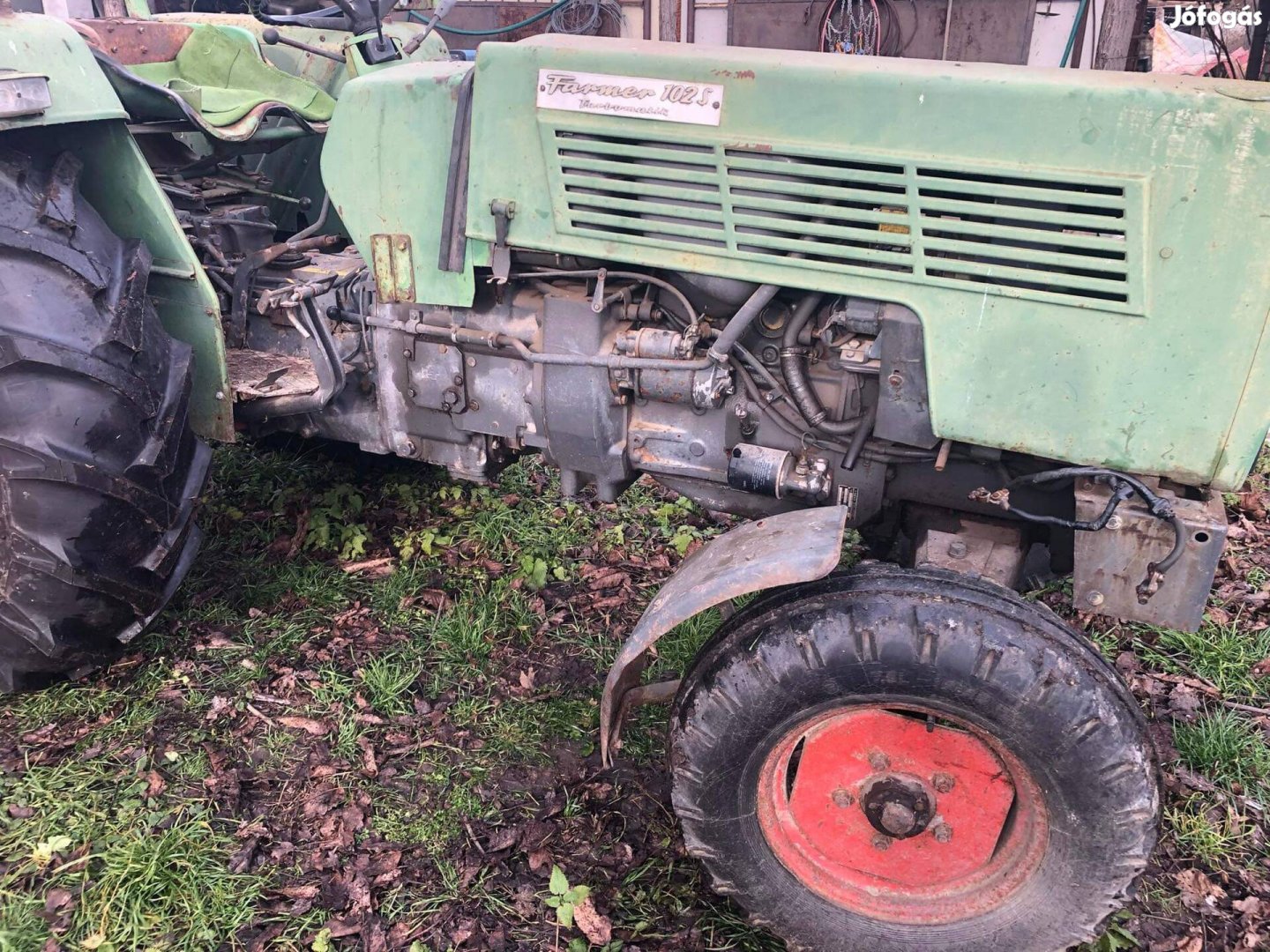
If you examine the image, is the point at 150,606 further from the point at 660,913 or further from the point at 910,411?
the point at 910,411

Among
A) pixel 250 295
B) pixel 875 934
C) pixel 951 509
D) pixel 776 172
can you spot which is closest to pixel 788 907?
pixel 875 934

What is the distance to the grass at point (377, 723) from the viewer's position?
222 centimetres

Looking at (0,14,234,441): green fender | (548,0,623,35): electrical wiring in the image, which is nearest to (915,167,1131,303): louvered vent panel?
(0,14,234,441): green fender

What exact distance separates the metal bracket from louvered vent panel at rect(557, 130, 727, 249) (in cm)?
15

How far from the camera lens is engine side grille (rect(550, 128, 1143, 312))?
1773 millimetres

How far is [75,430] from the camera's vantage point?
223 centimetres

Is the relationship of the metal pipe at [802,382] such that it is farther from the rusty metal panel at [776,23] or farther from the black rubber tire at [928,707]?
the rusty metal panel at [776,23]

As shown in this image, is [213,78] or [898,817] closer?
[898,817]

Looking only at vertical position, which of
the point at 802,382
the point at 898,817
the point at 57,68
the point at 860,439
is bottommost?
the point at 898,817

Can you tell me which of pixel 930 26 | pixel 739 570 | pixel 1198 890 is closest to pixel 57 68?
pixel 739 570

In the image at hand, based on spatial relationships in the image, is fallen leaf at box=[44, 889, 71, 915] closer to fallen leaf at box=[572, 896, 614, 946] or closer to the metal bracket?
fallen leaf at box=[572, 896, 614, 946]

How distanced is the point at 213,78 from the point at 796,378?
7.48ft

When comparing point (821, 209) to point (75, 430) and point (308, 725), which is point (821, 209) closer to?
point (75, 430)

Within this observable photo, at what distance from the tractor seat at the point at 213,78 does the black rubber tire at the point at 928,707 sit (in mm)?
2176
